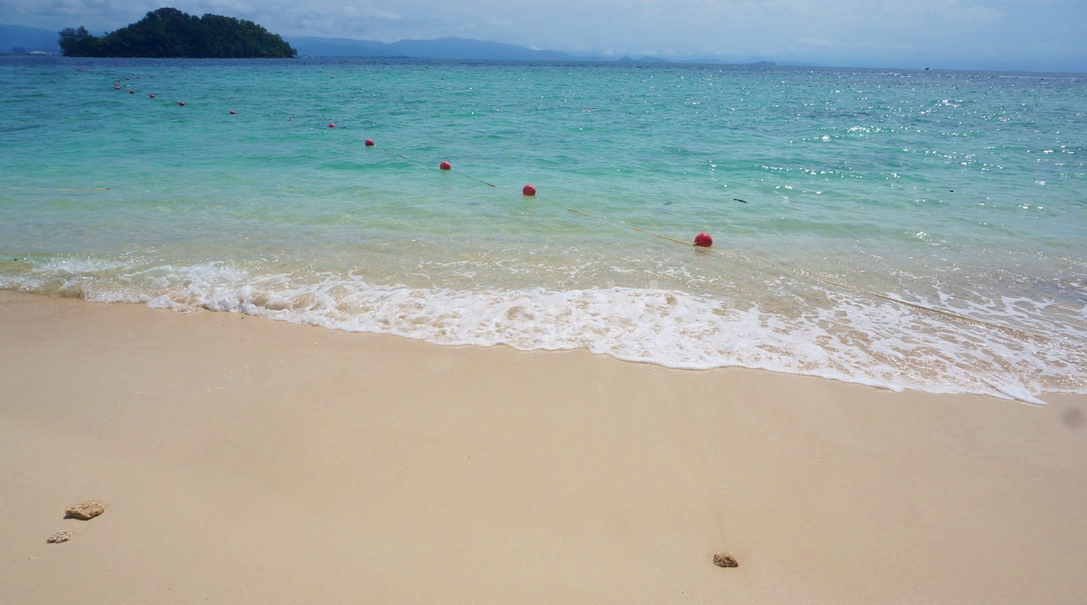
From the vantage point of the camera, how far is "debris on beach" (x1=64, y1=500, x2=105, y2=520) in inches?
115

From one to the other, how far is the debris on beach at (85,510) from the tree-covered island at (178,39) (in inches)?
4386

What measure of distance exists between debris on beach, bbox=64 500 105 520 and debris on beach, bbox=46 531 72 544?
0.35ft

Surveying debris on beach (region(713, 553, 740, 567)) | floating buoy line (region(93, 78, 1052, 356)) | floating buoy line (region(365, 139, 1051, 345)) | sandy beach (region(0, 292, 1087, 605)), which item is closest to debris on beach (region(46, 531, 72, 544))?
sandy beach (region(0, 292, 1087, 605))

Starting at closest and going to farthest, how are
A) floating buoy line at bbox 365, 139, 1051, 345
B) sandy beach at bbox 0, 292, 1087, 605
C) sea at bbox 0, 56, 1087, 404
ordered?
1. sandy beach at bbox 0, 292, 1087, 605
2. sea at bbox 0, 56, 1087, 404
3. floating buoy line at bbox 365, 139, 1051, 345

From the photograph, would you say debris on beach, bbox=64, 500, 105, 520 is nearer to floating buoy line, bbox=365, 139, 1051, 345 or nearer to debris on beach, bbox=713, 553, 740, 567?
debris on beach, bbox=713, 553, 740, 567

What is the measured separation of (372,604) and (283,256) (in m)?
5.51

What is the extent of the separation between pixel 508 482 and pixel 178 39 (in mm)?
114037

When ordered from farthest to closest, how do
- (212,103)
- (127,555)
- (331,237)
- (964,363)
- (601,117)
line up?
(212,103), (601,117), (331,237), (964,363), (127,555)

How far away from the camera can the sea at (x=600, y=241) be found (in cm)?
525

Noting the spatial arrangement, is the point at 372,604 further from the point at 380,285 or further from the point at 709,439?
the point at 380,285

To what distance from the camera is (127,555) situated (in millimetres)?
2736

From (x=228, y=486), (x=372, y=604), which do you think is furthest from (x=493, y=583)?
(x=228, y=486)

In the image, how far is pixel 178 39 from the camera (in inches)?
3629

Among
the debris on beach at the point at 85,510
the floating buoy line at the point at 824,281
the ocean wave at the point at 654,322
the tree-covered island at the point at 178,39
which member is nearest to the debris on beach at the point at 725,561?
the ocean wave at the point at 654,322
